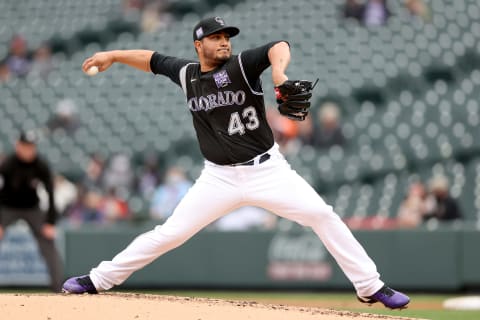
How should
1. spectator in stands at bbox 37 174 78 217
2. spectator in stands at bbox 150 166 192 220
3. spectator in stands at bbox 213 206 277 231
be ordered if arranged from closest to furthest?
spectator in stands at bbox 213 206 277 231, spectator in stands at bbox 150 166 192 220, spectator in stands at bbox 37 174 78 217

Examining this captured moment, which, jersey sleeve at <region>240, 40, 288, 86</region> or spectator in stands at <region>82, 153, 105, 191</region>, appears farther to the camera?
spectator in stands at <region>82, 153, 105, 191</region>

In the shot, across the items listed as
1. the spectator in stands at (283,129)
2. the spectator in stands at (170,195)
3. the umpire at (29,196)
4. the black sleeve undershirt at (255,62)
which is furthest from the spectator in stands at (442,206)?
the black sleeve undershirt at (255,62)

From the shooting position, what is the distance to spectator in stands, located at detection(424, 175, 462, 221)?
12023mm

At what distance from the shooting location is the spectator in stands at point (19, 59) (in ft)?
57.9

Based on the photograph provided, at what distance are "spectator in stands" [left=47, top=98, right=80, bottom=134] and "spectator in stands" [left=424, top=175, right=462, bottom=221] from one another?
6590 mm

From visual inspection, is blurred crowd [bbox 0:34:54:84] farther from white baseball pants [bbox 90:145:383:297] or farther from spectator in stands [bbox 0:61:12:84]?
white baseball pants [bbox 90:145:383:297]

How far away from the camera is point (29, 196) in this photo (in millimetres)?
10031

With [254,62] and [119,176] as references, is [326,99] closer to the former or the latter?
[119,176]

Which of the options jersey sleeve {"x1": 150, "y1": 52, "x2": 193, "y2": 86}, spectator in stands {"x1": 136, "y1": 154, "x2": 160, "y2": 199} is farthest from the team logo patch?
spectator in stands {"x1": 136, "y1": 154, "x2": 160, "y2": 199}

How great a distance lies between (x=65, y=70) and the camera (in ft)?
57.3

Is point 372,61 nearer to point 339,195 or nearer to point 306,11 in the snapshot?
point 306,11

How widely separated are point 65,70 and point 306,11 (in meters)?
4.49

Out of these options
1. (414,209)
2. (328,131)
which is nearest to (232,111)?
(414,209)

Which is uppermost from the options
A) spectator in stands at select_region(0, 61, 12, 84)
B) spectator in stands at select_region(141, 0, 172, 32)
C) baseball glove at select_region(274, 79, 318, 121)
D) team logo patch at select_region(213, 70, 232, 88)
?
spectator in stands at select_region(141, 0, 172, 32)
